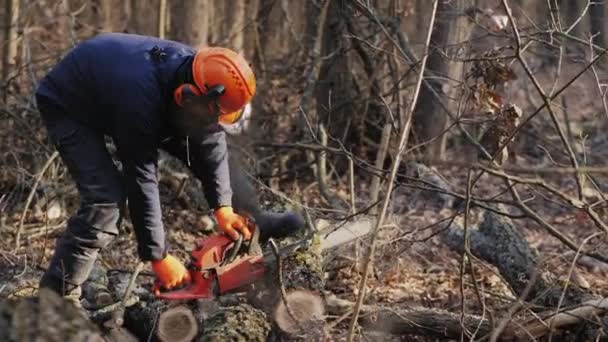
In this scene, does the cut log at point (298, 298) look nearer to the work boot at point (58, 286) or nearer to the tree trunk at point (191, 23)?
the work boot at point (58, 286)

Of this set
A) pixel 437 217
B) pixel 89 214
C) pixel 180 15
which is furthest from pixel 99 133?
pixel 180 15

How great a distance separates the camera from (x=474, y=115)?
7059 mm

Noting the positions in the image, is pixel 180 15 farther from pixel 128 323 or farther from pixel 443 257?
pixel 128 323

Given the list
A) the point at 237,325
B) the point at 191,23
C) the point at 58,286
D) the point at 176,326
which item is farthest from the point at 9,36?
the point at 237,325

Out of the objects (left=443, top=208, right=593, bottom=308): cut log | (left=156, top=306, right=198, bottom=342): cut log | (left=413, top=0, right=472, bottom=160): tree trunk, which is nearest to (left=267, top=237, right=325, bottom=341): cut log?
(left=156, top=306, right=198, bottom=342): cut log

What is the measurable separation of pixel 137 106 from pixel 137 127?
0.37ft

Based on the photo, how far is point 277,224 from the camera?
519cm

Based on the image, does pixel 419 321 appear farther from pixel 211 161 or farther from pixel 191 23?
pixel 191 23

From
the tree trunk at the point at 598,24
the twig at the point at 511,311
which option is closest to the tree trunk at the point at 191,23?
the tree trunk at the point at 598,24

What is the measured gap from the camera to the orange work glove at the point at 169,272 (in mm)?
4680

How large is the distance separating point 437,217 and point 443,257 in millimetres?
1131

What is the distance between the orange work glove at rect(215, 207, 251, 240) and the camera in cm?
472

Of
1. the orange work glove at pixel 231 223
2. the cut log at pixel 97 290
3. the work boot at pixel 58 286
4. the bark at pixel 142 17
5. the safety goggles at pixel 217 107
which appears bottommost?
the bark at pixel 142 17

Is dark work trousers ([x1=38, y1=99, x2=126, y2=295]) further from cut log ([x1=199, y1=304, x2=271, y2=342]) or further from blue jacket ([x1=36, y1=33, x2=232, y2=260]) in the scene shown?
cut log ([x1=199, y1=304, x2=271, y2=342])
